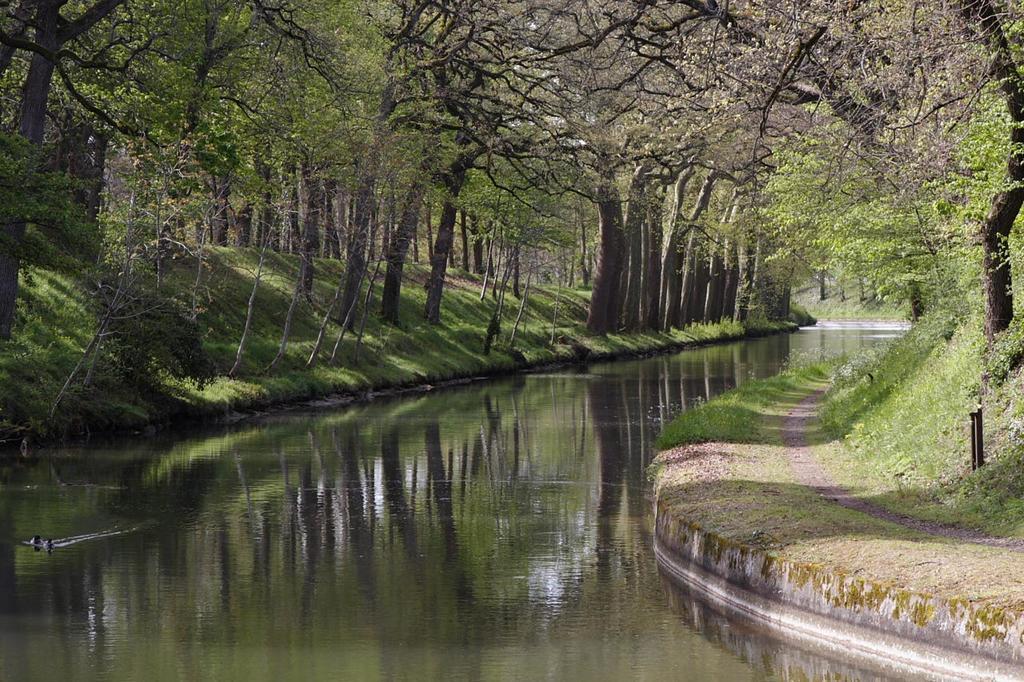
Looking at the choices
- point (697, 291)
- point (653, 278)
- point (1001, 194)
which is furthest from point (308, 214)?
point (697, 291)

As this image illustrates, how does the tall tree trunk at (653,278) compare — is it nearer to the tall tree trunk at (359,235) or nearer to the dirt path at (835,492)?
the tall tree trunk at (359,235)

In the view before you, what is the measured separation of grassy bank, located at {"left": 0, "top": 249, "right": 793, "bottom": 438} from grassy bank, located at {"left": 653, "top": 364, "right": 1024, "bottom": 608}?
39.0 ft

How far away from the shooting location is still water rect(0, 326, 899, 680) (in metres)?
11.8

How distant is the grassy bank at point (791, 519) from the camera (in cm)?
1142

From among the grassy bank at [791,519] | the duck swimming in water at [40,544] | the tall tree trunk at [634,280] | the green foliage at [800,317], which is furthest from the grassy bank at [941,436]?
the green foliage at [800,317]

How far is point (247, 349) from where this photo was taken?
36.9m

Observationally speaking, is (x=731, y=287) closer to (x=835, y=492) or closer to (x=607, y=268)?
(x=607, y=268)

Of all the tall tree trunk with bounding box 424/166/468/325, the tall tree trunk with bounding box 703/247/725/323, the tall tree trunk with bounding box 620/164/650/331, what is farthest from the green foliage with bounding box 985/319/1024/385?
the tall tree trunk with bounding box 703/247/725/323

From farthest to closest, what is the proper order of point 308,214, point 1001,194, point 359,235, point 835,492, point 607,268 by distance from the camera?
point 607,268 → point 359,235 → point 308,214 → point 835,492 → point 1001,194

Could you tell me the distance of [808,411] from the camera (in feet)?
96.1

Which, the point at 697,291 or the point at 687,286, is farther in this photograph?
the point at 697,291

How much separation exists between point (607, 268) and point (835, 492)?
140 feet

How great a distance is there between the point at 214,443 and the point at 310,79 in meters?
12.2

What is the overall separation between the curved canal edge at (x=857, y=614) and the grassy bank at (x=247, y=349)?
16031 mm
